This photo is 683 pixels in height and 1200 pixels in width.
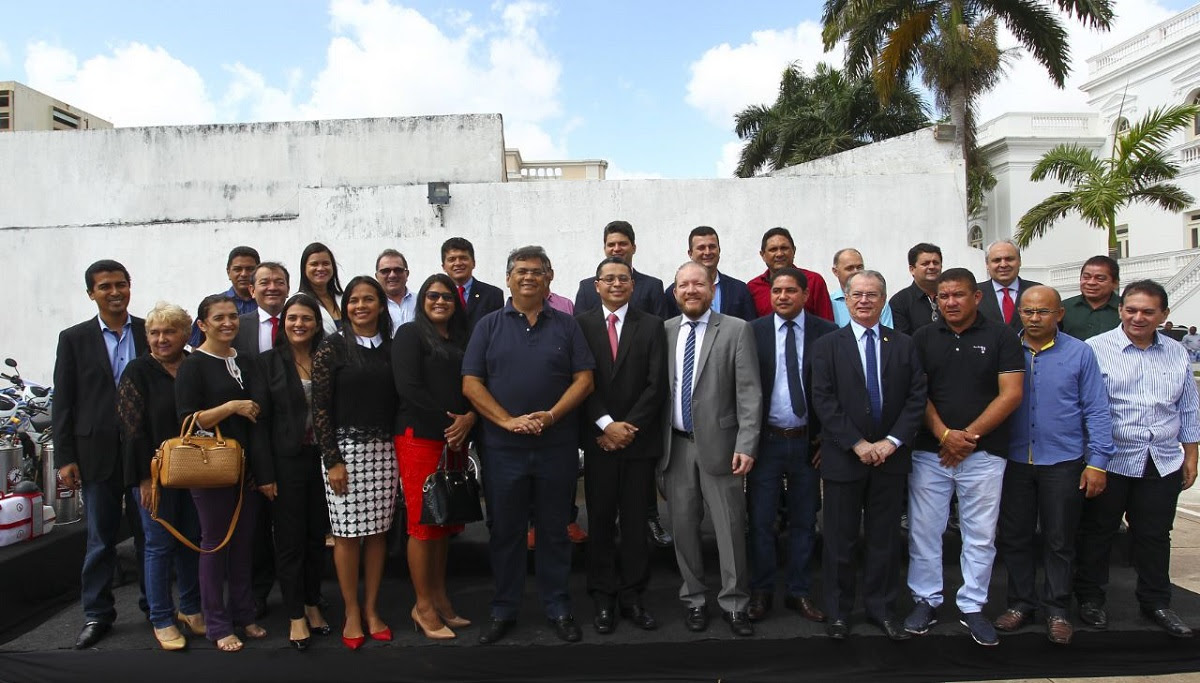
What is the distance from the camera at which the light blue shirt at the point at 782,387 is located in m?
3.89

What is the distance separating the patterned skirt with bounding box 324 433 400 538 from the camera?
11.9ft

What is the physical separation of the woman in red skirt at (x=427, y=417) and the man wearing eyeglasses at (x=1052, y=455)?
2736 millimetres

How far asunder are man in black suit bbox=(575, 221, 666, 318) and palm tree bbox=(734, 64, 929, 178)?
1622 centimetres

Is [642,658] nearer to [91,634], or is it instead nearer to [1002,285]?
[91,634]

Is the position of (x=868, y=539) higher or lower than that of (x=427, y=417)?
lower

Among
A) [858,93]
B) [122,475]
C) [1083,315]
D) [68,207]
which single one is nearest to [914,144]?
[1083,315]

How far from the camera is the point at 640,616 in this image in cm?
387

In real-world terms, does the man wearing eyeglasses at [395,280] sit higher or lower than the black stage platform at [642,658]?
higher

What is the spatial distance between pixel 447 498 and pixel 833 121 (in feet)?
64.2

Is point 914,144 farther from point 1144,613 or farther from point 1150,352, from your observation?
point 1144,613

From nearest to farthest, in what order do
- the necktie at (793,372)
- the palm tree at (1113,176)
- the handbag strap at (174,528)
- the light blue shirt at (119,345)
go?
the handbag strap at (174,528)
the necktie at (793,372)
the light blue shirt at (119,345)
the palm tree at (1113,176)

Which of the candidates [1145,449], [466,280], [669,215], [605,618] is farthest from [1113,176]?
[605,618]

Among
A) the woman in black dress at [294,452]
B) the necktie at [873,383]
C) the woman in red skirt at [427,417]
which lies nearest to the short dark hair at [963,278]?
the necktie at [873,383]

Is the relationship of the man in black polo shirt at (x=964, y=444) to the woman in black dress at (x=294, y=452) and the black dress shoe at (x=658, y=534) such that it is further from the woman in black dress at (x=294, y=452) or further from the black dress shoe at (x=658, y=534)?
the woman in black dress at (x=294, y=452)
